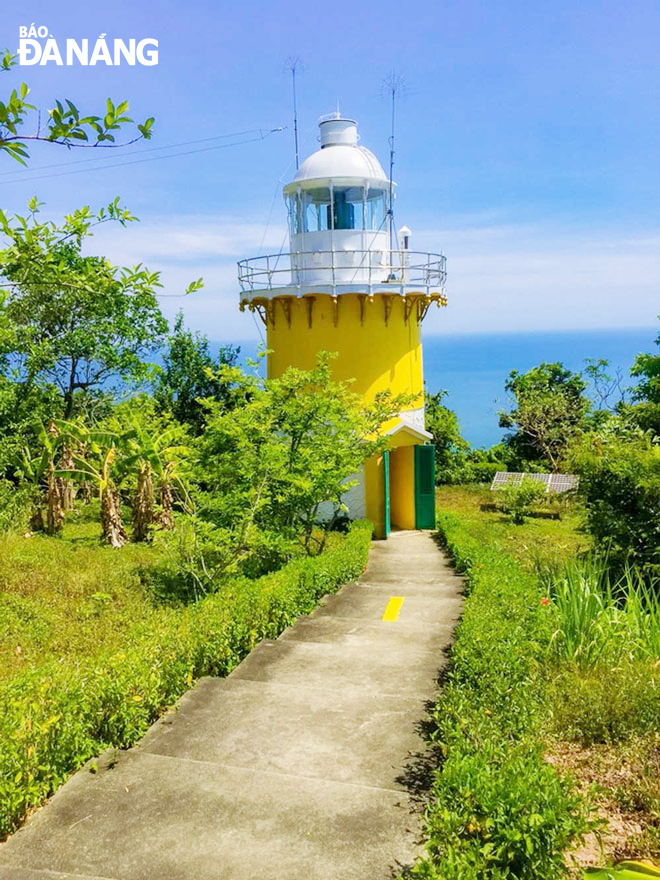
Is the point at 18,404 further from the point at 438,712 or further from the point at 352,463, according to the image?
the point at 438,712

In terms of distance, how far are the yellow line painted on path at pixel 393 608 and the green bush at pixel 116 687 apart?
65.8 inches

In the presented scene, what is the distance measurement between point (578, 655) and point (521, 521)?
1541 centimetres

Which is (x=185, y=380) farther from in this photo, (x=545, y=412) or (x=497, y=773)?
(x=497, y=773)

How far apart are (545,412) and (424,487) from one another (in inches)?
600

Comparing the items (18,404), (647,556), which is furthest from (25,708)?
(18,404)

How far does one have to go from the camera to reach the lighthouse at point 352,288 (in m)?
19.8

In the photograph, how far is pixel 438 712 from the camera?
7.38 m

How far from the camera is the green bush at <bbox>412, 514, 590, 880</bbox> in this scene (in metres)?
4.92

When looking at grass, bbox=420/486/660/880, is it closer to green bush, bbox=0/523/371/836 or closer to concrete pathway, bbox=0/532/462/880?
concrete pathway, bbox=0/532/462/880

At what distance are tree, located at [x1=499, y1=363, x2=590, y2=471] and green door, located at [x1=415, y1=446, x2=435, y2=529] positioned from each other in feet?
38.8

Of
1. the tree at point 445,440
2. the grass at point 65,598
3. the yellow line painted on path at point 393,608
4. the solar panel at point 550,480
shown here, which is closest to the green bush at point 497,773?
the yellow line painted on path at point 393,608

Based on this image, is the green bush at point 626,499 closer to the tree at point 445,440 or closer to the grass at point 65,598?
the grass at point 65,598

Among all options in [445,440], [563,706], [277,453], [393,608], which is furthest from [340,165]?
[563,706]

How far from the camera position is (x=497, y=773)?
18.1ft
